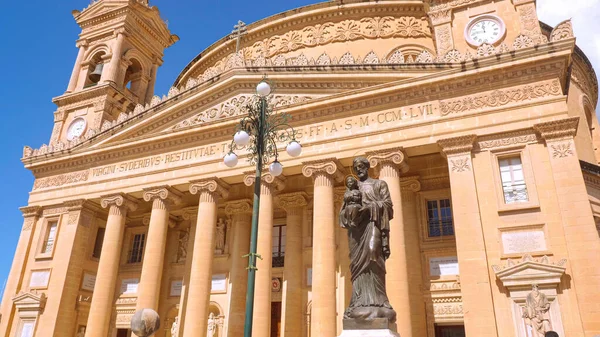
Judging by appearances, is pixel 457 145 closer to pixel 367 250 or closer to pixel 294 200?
pixel 294 200

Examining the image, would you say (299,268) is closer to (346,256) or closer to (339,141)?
(346,256)

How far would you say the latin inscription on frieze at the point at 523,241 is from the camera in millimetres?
13094

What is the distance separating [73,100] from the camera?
25953 mm

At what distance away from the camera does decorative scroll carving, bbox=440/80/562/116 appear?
46.6 feet

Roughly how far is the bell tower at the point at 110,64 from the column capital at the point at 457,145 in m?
16.3

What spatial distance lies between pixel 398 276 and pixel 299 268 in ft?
17.1

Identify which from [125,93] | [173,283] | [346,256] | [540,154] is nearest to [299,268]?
[346,256]

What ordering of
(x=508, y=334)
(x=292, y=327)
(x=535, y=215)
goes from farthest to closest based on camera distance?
1. (x=292, y=327)
2. (x=535, y=215)
3. (x=508, y=334)

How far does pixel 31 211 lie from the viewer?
2230cm

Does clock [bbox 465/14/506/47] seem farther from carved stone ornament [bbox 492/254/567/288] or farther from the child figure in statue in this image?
the child figure in statue

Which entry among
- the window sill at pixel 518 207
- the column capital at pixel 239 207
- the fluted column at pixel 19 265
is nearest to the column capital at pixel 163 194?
the column capital at pixel 239 207

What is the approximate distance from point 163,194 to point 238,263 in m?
4.14

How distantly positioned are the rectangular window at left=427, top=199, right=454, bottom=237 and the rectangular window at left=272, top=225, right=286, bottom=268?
20.4ft

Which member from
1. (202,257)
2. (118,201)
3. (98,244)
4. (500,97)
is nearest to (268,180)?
(202,257)
